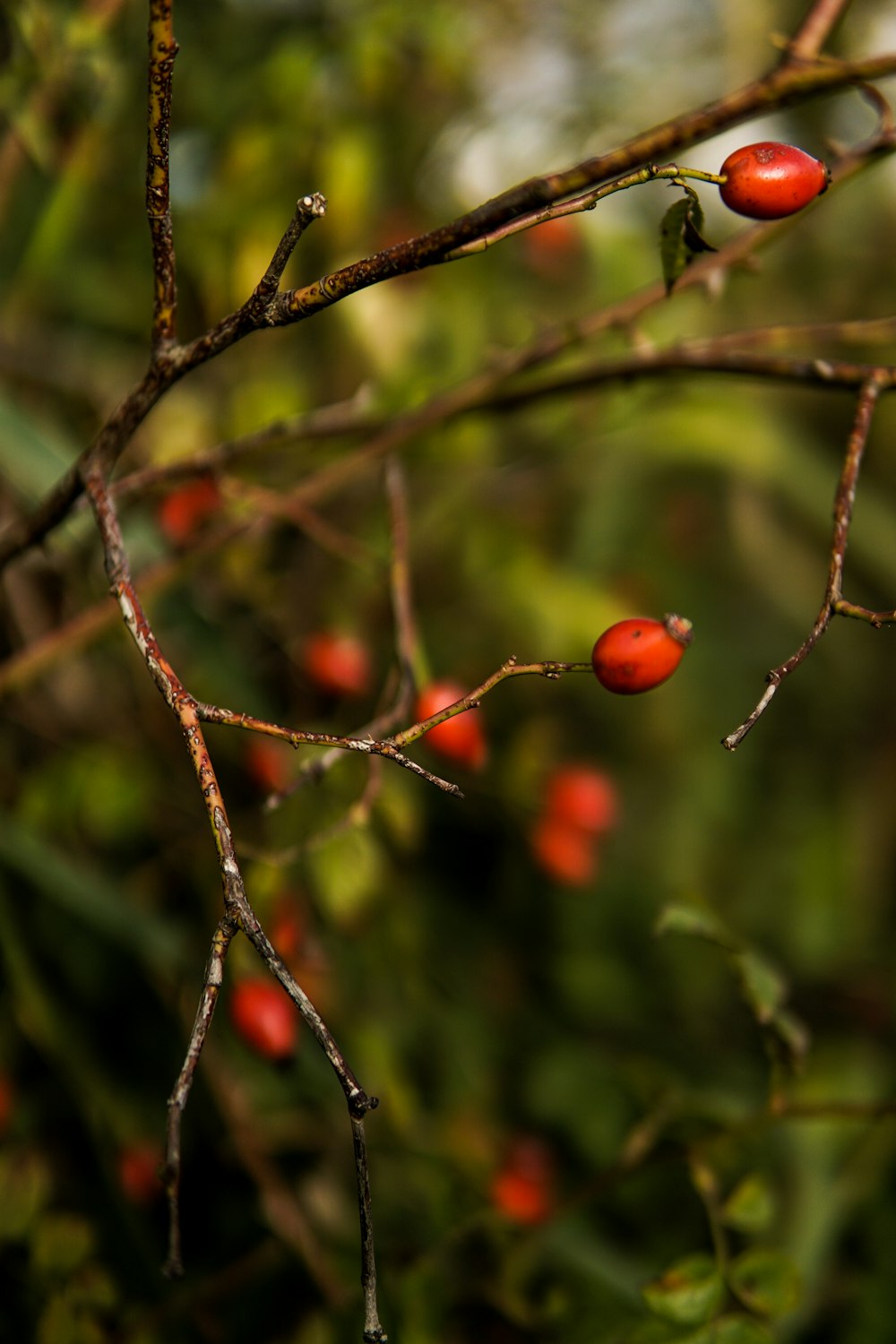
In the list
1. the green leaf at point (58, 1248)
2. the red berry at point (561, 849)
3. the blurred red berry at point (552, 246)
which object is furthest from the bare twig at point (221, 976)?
the blurred red berry at point (552, 246)

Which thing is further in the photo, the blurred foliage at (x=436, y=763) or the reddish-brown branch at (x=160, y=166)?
the blurred foliage at (x=436, y=763)

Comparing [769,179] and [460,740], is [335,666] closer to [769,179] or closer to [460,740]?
[460,740]

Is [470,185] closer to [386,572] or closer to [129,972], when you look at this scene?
[386,572]

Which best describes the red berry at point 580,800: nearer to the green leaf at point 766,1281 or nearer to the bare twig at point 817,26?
the green leaf at point 766,1281

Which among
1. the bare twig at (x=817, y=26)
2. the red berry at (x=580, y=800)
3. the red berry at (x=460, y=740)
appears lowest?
the red berry at (x=460, y=740)

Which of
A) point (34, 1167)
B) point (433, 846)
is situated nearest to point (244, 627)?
point (433, 846)

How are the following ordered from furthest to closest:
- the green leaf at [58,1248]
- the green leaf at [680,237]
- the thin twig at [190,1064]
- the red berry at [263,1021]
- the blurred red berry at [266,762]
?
the blurred red berry at [266,762] → the red berry at [263,1021] → the green leaf at [58,1248] → the green leaf at [680,237] → the thin twig at [190,1064]

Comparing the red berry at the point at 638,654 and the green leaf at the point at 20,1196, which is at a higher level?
the red berry at the point at 638,654
